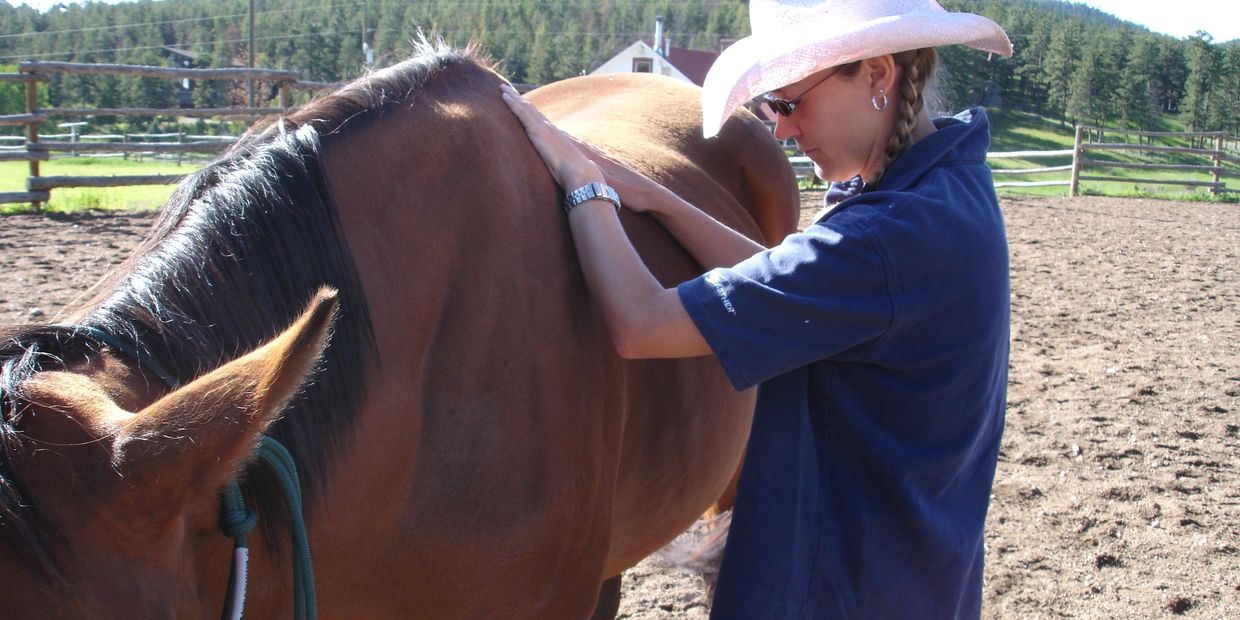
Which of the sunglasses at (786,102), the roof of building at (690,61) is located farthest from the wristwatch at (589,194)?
the roof of building at (690,61)

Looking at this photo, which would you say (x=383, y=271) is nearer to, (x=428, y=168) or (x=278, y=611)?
(x=428, y=168)

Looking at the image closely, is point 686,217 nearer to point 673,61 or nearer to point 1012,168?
point 1012,168

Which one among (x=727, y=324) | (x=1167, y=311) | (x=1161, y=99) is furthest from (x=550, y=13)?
(x=727, y=324)

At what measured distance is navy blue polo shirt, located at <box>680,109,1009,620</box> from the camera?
1.35 metres

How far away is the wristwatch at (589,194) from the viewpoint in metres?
1.73

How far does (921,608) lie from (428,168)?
1096 millimetres

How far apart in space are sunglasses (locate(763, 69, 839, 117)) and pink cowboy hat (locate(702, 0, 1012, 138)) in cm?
4

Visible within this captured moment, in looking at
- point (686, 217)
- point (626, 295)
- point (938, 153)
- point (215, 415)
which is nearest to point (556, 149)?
point (686, 217)

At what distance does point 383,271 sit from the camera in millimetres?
1440

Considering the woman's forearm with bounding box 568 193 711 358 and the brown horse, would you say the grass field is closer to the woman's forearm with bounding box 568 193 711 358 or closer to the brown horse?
the brown horse

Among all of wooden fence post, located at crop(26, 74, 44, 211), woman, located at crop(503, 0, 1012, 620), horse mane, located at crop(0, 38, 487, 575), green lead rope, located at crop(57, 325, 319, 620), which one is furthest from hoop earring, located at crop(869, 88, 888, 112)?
wooden fence post, located at crop(26, 74, 44, 211)

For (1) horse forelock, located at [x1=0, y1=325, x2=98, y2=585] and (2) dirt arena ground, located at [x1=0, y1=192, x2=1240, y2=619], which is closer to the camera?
(1) horse forelock, located at [x1=0, y1=325, x2=98, y2=585]

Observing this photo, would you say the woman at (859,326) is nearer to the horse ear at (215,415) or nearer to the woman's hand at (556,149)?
the woman's hand at (556,149)

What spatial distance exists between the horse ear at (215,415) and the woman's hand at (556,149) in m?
0.89
